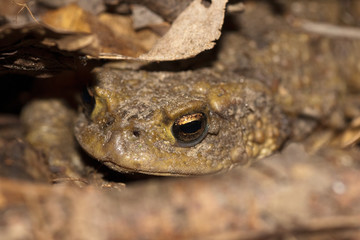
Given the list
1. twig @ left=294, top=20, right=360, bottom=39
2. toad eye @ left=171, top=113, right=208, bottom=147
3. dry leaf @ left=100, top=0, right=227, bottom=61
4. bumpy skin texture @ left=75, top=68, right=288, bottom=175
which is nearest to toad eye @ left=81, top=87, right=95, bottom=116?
bumpy skin texture @ left=75, top=68, right=288, bottom=175

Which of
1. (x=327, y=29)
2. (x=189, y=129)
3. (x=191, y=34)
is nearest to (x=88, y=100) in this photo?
(x=189, y=129)

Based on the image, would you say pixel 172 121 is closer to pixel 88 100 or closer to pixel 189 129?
pixel 189 129

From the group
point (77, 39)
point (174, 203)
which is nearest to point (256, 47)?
point (77, 39)

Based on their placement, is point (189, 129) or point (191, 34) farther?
point (191, 34)

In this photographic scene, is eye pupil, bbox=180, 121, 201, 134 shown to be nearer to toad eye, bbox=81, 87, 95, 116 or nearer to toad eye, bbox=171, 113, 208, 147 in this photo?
toad eye, bbox=171, 113, 208, 147

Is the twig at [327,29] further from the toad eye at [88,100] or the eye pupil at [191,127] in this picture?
the toad eye at [88,100]

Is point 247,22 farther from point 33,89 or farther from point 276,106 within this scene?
point 33,89

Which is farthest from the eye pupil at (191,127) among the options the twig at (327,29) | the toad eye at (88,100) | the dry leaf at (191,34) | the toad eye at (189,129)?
the twig at (327,29)
